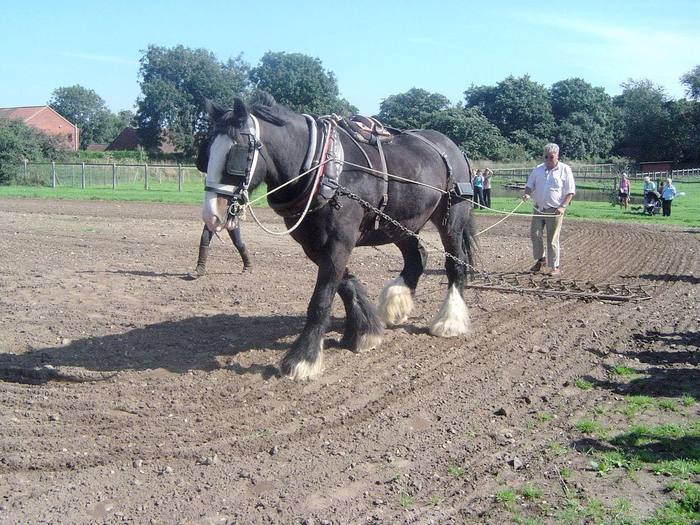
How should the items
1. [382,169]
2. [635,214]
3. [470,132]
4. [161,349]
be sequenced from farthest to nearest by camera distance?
[470,132] → [635,214] → [161,349] → [382,169]

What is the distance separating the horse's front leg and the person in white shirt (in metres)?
5.25

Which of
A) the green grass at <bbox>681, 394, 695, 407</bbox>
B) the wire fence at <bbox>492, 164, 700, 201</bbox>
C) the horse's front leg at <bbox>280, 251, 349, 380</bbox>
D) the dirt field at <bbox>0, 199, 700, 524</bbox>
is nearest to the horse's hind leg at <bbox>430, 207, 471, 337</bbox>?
the dirt field at <bbox>0, 199, 700, 524</bbox>

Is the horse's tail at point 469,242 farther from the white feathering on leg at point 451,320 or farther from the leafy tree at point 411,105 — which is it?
the leafy tree at point 411,105

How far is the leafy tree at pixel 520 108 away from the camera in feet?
219

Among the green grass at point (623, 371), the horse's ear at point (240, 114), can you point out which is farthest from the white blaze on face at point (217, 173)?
the green grass at point (623, 371)

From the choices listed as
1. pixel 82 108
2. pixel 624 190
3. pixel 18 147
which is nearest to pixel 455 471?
pixel 624 190

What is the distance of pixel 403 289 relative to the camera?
23.9 ft

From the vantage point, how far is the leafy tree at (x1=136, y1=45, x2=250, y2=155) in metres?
71.9

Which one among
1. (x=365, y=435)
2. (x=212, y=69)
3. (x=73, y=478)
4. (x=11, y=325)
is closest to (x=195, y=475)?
(x=73, y=478)

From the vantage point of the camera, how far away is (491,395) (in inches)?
206

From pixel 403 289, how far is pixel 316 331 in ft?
6.42

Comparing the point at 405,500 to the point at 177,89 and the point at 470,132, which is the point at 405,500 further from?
the point at 177,89

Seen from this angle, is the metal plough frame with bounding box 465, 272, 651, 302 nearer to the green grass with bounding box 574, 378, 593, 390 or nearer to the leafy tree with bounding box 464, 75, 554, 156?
the green grass with bounding box 574, 378, 593, 390

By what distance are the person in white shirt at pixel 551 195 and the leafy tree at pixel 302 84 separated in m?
51.5
